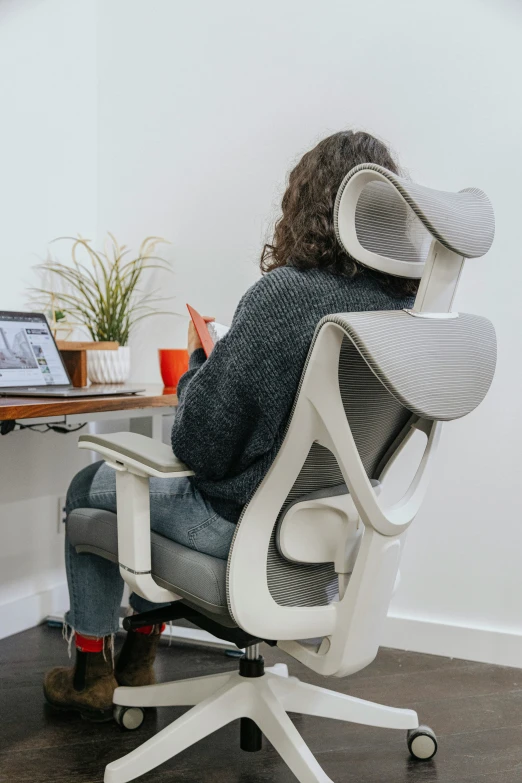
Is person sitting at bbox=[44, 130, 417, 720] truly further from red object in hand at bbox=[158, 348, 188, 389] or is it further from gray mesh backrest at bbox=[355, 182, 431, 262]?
red object in hand at bbox=[158, 348, 188, 389]

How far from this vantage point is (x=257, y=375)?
1278mm

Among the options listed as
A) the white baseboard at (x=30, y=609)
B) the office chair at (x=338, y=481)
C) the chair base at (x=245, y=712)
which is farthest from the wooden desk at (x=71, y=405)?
the white baseboard at (x=30, y=609)

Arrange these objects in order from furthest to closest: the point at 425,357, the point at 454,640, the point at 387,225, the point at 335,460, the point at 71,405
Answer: the point at 454,640 → the point at 71,405 → the point at 335,460 → the point at 387,225 → the point at 425,357

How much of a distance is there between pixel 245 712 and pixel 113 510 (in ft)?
1.62

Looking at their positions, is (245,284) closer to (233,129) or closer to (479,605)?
(233,129)

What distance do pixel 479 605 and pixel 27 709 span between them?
131 centimetres

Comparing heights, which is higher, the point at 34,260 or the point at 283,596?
the point at 34,260

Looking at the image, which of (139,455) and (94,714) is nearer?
(139,455)

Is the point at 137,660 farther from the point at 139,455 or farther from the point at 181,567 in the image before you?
the point at 139,455

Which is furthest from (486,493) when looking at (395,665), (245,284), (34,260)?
(34,260)

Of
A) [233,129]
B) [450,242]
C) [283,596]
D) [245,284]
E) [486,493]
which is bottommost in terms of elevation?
[486,493]

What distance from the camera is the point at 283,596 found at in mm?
1390

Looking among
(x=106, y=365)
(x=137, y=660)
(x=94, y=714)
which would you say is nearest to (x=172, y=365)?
(x=106, y=365)

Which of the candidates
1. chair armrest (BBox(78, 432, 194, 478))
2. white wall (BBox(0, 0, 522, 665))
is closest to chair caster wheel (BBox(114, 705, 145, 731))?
chair armrest (BBox(78, 432, 194, 478))
